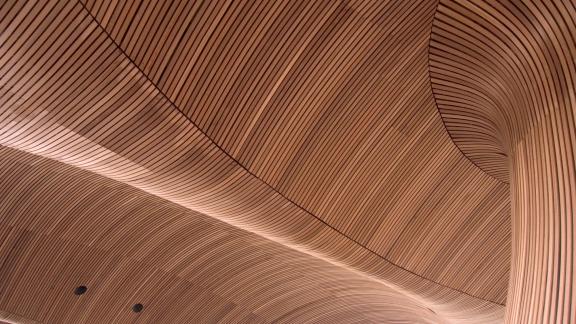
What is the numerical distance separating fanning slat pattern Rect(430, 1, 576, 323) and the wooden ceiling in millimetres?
21

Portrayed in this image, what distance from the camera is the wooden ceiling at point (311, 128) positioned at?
5.79 meters

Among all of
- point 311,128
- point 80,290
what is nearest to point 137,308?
point 80,290

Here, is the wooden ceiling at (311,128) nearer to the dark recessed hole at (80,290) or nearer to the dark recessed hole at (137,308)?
the dark recessed hole at (80,290)

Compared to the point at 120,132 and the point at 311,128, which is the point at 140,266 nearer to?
the point at 311,128

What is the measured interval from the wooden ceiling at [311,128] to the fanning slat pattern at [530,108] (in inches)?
0.8

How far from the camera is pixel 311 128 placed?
8.23 metres

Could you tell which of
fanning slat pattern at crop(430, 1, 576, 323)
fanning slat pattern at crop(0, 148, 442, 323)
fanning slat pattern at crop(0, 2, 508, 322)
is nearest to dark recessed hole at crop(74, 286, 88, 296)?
fanning slat pattern at crop(0, 148, 442, 323)

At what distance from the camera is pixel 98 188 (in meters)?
12.0

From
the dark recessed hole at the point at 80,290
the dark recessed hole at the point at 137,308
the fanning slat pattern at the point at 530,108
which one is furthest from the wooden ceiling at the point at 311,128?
the dark recessed hole at the point at 137,308

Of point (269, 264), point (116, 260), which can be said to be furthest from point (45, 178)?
point (269, 264)

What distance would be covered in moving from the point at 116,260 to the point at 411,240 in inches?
259

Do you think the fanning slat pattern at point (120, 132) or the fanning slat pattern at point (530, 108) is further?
the fanning slat pattern at point (120, 132)

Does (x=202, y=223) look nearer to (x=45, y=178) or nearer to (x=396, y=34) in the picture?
(x=45, y=178)

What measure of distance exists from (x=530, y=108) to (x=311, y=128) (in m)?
3.05
